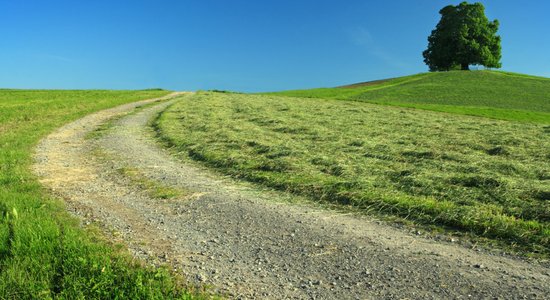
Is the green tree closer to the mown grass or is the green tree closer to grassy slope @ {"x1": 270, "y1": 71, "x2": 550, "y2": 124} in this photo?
grassy slope @ {"x1": 270, "y1": 71, "x2": 550, "y2": 124}

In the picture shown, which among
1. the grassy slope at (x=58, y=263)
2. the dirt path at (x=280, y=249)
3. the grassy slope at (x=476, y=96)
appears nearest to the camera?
the grassy slope at (x=58, y=263)

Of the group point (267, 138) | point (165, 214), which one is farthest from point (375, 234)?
point (267, 138)

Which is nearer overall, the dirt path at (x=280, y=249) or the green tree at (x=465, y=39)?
the dirt path at (x=280, y=249)

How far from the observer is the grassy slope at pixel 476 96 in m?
41.2

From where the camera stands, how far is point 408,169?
10875 millimetres

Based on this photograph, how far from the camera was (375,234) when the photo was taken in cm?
667

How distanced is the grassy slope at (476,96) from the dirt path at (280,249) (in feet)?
114

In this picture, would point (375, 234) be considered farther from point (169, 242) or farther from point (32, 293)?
point (32, 293)

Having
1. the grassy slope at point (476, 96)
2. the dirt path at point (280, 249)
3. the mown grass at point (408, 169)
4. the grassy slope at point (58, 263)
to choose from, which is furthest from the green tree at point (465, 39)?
the grassy slope at point (58, 263)

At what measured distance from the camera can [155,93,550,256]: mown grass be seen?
7.34 meters

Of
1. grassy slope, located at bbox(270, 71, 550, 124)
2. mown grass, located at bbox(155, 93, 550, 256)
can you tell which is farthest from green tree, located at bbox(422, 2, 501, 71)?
mown grass, located at bbox(155, 93, 550, 256)

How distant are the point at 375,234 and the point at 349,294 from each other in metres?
2.10

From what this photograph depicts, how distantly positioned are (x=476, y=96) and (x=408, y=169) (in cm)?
4896

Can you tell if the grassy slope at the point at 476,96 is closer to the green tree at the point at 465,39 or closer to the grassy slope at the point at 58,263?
the green tree at the point at 465,39
